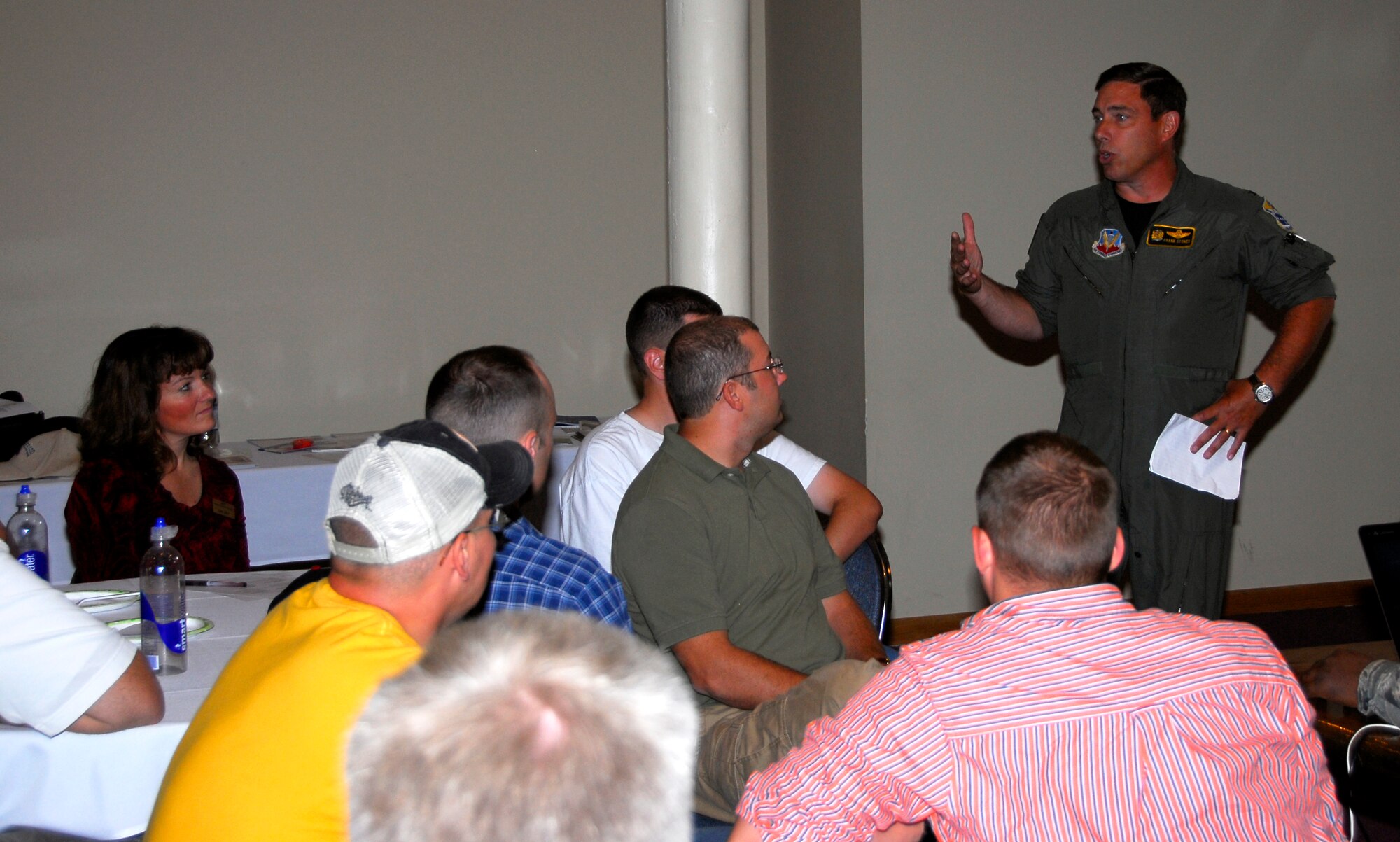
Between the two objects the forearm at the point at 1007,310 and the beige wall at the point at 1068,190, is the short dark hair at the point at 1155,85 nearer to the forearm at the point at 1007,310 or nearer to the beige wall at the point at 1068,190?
the forearm at the point at 1007,310

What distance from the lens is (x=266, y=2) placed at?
5121mm

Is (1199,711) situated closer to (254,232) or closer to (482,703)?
(482,703)

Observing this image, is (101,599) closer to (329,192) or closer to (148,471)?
(148,471)

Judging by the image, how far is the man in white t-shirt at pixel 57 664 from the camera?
1.58 m

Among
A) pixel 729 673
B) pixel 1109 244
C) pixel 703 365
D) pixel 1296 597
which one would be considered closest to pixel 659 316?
pixel 703 365

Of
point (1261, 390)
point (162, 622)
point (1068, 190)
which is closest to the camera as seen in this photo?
point (162, 622)

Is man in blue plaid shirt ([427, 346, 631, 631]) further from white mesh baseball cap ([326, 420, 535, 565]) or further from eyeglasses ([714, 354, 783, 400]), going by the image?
white mesh baseball cap ([326, 420, 535, 565])

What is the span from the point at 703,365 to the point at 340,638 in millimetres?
1244

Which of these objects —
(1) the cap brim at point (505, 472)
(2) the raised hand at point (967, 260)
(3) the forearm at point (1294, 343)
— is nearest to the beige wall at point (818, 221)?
(2) the raised hand at point (967, 260)

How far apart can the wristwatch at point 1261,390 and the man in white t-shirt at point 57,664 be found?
2.79 meters

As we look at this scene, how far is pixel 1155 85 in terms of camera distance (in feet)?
10.5

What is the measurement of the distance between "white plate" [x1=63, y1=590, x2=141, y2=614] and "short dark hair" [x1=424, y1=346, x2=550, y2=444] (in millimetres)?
817

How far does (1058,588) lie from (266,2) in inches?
194

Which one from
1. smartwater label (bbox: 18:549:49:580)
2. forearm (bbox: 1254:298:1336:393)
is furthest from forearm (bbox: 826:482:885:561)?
smartwater label (bbox: 18:549:49:580)
